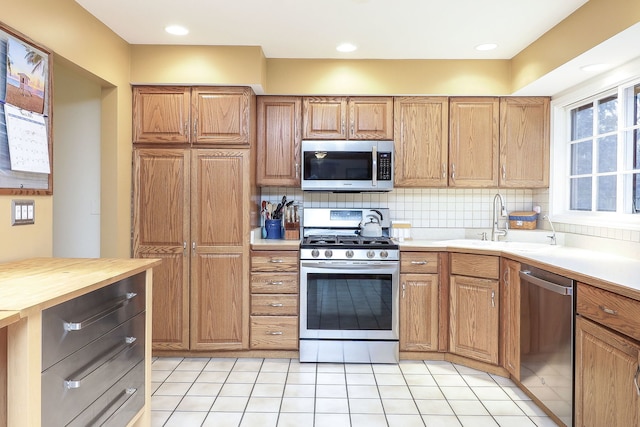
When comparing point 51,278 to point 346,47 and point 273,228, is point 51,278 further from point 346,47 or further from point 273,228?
point 346,47

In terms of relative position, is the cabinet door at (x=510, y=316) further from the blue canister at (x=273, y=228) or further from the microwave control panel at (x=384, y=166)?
the blue canister at (x=273, y=228)

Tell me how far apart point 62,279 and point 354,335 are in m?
2.11

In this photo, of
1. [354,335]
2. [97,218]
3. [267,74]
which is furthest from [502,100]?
[97,218]

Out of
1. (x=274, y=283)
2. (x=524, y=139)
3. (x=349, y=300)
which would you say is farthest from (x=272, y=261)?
(x=524, y=139)

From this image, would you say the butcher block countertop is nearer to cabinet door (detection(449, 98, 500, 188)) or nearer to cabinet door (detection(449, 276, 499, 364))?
cabinet door (detection(449, 276, 499, 364))

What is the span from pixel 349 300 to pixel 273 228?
922 mm

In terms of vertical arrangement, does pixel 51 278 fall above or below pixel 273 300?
above

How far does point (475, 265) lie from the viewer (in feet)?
9.95

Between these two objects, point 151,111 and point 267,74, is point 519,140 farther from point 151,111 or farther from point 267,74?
point 151,111

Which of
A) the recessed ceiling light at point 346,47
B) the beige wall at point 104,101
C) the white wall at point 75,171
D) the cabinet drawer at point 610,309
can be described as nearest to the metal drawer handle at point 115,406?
the beige wall at point 104,101

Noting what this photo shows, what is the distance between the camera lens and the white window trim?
2.64 meters

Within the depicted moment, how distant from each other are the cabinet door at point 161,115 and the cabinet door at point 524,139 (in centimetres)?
250

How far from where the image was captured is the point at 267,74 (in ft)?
11.1

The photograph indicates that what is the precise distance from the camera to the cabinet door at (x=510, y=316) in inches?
106
